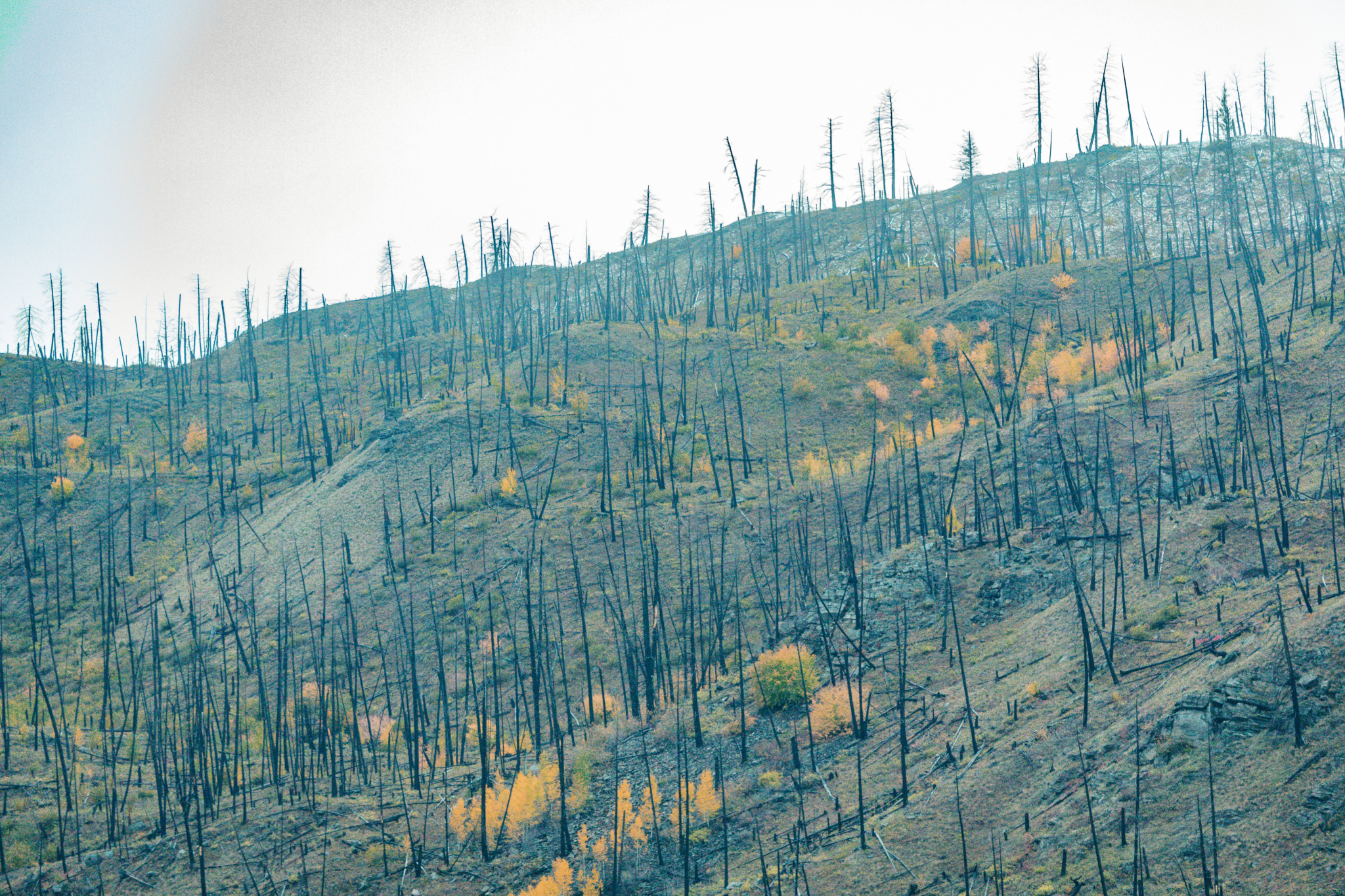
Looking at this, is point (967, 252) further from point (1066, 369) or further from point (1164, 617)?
point (1164, 617)

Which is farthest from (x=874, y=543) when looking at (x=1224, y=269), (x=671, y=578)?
(x=1224, y=269)

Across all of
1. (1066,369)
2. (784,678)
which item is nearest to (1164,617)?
(784,678)

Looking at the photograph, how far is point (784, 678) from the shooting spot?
3766 centimetres

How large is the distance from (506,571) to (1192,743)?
116ft

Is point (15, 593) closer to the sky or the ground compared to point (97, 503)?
closer to the ground

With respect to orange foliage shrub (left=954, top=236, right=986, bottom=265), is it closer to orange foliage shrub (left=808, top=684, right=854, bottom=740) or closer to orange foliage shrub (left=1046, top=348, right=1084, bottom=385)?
orange foliage shrub (left=1046, top=348, right=1084, bottom=385)

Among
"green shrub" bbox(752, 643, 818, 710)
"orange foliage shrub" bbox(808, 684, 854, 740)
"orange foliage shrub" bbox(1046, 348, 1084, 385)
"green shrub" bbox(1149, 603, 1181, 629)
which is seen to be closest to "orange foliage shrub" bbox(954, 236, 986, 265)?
"orange foliage shrub" bbox(1046, 348, 1084, 385)

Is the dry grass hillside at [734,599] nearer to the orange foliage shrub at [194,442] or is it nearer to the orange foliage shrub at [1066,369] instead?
the orange foliage shrub at [194,442]

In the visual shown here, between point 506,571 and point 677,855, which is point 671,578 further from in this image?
point 677,855

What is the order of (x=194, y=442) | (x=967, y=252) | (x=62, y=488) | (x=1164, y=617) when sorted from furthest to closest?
(x=967, y=252) → (x=194, y=442) → (x=62, y=488) → (x=1164, y=617)

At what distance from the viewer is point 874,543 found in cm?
4891

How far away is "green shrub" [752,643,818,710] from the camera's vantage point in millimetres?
37188

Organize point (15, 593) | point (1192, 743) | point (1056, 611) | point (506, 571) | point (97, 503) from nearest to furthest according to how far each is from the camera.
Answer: point (1192, 743)
point (1056, 611)
point (506, 571)
point (15, 593)
point (97, 503)

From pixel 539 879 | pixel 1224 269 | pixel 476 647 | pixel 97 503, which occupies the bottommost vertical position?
pixel 539 879
